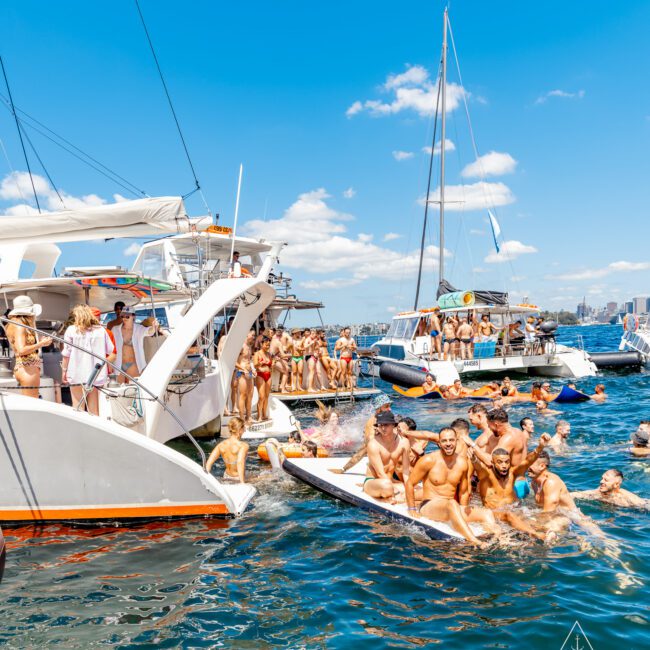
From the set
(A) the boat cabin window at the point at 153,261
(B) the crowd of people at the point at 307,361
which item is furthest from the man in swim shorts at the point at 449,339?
(A) the boat cabin window at the point at 153,261

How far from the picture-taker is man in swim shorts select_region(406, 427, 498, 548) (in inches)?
277

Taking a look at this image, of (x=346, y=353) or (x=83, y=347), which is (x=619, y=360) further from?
(x=83, y=347)

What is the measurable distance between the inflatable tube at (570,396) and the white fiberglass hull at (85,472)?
12865mm

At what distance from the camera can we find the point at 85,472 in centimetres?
729

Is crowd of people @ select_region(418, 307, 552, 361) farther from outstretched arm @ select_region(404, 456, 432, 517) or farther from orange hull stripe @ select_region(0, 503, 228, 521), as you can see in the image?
orange hull stripe @ select_region(0, 503, 228, 521)

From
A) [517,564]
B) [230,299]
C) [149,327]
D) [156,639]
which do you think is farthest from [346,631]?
[149,327]

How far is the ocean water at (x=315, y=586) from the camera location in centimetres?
503

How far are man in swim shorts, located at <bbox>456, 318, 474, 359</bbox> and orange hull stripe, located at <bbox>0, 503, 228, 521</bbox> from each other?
17654 mm

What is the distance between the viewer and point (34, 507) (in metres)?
7.40

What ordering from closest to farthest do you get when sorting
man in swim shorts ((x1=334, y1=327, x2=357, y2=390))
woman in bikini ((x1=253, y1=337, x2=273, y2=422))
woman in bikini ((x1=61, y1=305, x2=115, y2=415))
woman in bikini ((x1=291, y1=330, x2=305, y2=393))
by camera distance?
woman in bikini ((x1=61, y1=305, x2=115, y2=415)) → woman in bikini ((x1=253, y1=337, x2=273, y2=422)) → woman in bikini ((x1=291, y1=330, x2=305, y2=393)) → man in swim shorts ((x1=334, y1=327, x2=357, y2=390))

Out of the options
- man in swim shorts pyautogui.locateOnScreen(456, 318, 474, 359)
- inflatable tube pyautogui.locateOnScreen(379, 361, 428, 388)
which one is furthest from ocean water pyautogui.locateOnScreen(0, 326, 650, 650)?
man in swim shorts pyautogui.locateOnScreen(456, 318, 474, 359)

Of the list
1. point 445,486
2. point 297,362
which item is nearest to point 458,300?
point 297,362

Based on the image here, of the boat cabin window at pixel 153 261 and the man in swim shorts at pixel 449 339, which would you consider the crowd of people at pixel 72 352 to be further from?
the man in swim shorts at pixel 449 339

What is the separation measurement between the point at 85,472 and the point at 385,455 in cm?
396
